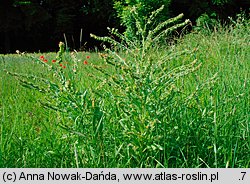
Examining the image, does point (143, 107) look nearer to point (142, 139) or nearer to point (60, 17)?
point (142, 139)

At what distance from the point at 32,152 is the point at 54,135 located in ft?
0.65

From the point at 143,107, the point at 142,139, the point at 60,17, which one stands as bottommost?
the point at 142,139

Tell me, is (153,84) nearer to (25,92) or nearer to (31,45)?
(25,92)

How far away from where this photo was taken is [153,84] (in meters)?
1.81

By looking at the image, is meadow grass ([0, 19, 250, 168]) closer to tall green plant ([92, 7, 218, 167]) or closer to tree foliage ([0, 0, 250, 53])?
tall green plant ([92, 7, 218, 167])

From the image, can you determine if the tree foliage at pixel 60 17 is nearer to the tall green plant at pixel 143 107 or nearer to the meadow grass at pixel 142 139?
the meadow grass at pixel 142 139

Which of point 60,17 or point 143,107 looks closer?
point 143,107

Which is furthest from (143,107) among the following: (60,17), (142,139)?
(60,17)

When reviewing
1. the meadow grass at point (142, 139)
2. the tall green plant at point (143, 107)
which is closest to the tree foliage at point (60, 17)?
the meadow grass at point (142, 139)

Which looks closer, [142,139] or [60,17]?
[142,139]

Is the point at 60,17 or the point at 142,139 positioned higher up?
the point at 60,17

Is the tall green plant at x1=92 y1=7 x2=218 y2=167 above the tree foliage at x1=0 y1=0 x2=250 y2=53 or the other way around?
the other way around

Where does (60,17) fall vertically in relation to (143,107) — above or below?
above

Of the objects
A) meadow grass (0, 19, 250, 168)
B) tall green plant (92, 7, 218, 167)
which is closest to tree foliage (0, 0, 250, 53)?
meadow grass (0, 19, 250, 168)
